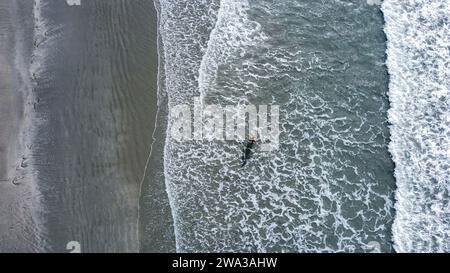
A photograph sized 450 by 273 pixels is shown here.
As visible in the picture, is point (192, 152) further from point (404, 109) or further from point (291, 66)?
point (404, 109)

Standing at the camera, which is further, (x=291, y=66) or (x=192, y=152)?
(x=291, y=66)

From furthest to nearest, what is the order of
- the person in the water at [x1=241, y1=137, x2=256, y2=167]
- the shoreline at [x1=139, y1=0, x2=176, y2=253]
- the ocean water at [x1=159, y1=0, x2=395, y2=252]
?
1. the person in the water at [x1=241, y1=137, x2=256, y2=167]
2. the ocean water at [x1=159, y1=0, x2=395, y2=252]
3. the shoreline at [x1=139, y1=0, x2=176, y2=253]

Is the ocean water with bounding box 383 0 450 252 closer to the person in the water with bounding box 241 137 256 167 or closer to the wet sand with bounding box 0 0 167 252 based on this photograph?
the person in the water with bounding box 241 137 256 167

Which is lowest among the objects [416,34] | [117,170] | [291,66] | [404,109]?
[117,170]

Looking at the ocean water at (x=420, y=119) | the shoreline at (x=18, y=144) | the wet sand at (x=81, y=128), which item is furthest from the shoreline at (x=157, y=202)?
the ocean water at (x=420, y=119)

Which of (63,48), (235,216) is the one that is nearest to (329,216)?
(235,216)

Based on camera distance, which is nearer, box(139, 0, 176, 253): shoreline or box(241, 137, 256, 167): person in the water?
box(139, 0, 176, 253): shoreline

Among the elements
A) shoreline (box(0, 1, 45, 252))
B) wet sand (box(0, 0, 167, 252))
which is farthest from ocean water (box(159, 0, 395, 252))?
shoreline (box(0, 1, 45, 252))

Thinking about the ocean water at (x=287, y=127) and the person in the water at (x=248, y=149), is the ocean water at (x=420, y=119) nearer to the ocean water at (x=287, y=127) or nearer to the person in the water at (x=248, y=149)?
the ocean water at (x=287, y=127)

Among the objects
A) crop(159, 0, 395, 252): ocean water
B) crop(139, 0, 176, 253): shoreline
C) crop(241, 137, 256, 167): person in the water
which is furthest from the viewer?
crop(241, 137, 256, 167): person in the water
